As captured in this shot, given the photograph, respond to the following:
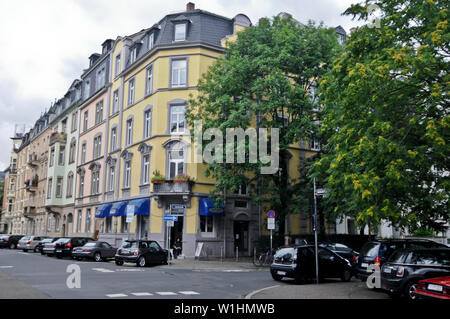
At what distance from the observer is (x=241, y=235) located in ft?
101

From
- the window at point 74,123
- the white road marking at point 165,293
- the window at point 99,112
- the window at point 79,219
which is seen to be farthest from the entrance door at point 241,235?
the window at point 74,123

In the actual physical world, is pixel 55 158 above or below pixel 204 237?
above

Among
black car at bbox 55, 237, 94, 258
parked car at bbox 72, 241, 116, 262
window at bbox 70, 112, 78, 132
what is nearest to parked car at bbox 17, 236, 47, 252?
black car at bbox 55, 237, 94, 258

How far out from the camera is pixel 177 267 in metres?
22.5

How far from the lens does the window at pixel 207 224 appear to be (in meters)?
29.2

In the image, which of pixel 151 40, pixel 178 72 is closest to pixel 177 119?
pixel 178 72

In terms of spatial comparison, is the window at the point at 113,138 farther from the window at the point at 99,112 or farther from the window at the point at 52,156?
the window at the point at 52,156

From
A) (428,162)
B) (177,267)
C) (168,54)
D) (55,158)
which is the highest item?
(168,54)

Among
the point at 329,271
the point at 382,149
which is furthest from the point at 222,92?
the point at 382,149

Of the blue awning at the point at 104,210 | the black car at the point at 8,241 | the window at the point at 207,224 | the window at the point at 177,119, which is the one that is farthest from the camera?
the black car at the point at 8,241

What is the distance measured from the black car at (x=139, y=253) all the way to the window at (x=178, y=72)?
43.1ft
